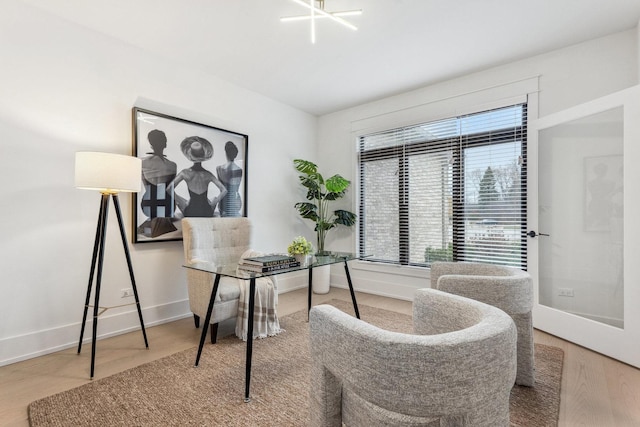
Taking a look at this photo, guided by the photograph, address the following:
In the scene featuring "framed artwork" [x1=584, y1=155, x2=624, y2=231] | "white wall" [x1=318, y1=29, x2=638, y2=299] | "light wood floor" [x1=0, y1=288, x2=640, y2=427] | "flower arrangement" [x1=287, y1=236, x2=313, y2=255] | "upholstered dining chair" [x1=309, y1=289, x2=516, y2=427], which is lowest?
"light wood floor" [x1=0, y1=288, x2=640, y2=427]

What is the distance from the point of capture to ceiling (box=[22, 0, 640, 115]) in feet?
7.75

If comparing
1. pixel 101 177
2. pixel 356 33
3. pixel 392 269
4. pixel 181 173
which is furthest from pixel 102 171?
pixel 392 269

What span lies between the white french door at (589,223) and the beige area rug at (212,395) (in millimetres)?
439

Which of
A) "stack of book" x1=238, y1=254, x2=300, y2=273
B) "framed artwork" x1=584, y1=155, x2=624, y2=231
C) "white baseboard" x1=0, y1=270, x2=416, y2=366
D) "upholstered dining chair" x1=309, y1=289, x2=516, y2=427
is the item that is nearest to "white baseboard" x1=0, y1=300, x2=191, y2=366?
"white baseboard" x1=0, y1=270, x2=416, y2=366

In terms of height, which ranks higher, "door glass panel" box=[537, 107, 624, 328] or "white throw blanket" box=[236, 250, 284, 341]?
"door glass panel" box=[537, 107, 624, 328]

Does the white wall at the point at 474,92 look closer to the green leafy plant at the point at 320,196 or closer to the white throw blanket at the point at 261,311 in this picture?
the green leafy plant at the point at 320,196

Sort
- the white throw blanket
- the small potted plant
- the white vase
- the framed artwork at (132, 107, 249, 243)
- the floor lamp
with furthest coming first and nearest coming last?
the white vase, the framed artwork at (132, 107, 249, 243), the white throw blanket, the small potted plant, the floor lamp

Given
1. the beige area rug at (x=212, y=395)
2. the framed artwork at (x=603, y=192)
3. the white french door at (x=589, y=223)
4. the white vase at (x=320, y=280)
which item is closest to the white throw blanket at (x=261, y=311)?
the beige area rug at (x=212, y=395)

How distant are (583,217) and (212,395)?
3253mm

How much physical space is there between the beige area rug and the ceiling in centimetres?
266

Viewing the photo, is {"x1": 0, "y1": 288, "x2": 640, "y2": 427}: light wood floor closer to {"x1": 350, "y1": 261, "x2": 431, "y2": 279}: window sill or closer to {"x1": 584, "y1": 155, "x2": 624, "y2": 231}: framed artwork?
{"x1": 584, "y1": 155, "x2": 624, "y2": 231}: framed artwork

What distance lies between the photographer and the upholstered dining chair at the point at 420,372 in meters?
0.85

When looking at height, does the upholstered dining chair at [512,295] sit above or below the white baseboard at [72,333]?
above

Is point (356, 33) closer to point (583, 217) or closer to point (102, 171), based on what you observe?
point (102, 171)
